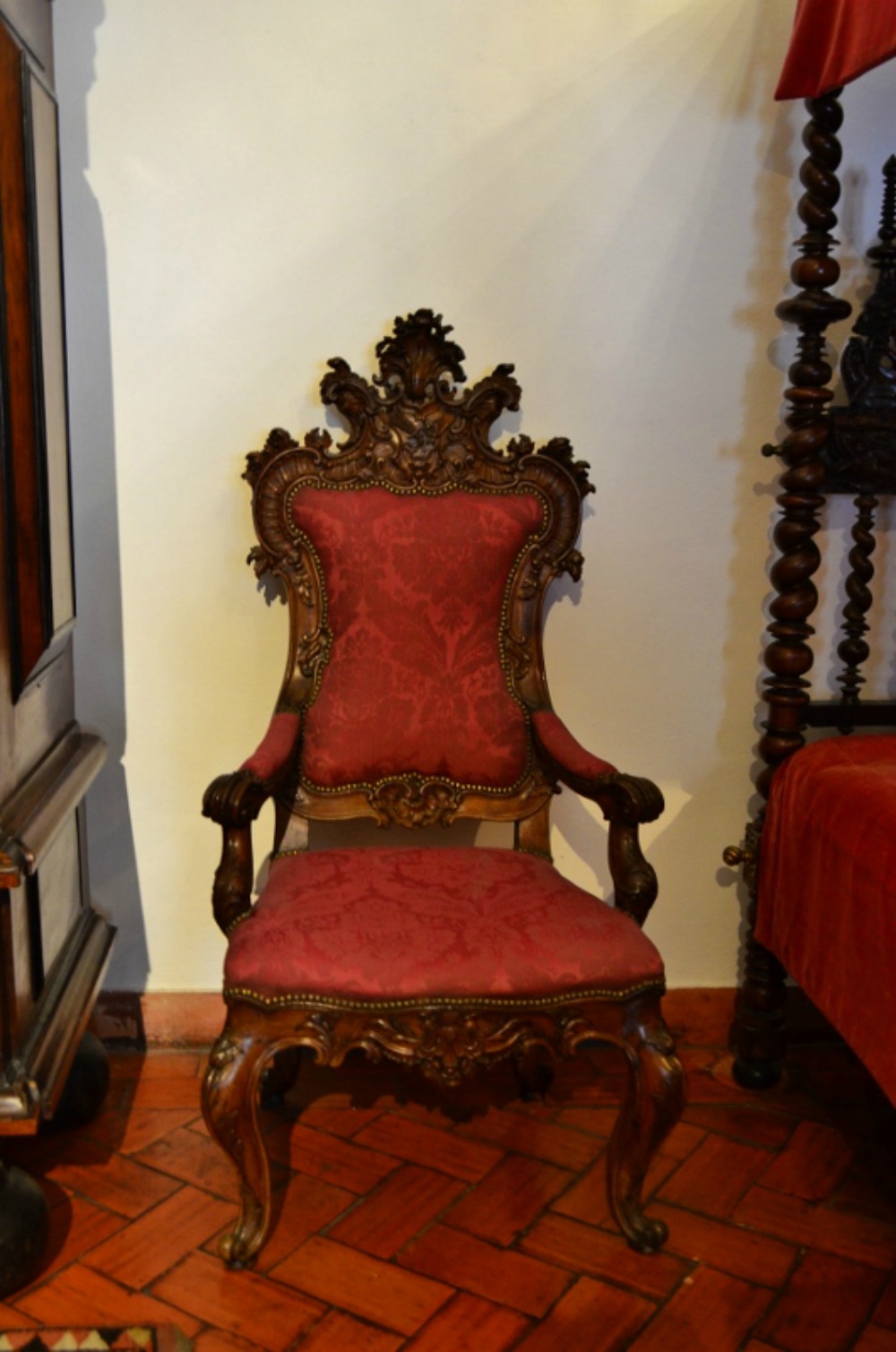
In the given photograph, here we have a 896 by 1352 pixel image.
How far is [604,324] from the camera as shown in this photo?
2.55 m

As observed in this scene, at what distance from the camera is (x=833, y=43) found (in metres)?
2.14

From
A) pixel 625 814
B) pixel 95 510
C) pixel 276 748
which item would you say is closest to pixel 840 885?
pixel 625 814

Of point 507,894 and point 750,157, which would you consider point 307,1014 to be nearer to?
point 507,894

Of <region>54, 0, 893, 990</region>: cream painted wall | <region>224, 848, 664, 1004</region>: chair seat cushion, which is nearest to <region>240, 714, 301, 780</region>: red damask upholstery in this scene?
<region>224, 848, 664, 1004</region>: chair seat cushion

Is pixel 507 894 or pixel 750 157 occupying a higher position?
pixel 750 157

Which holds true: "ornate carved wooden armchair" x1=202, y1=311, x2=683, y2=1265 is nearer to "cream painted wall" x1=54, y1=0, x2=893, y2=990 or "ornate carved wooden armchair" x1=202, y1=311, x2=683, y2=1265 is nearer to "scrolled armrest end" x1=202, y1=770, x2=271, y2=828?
"scrolled armrest end" x1=202, y1=770, x2=271, y2=828

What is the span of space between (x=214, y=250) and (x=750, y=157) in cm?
106

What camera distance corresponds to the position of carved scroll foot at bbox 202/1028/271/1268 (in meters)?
1.93

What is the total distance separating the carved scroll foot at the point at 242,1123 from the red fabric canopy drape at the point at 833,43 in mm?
1802

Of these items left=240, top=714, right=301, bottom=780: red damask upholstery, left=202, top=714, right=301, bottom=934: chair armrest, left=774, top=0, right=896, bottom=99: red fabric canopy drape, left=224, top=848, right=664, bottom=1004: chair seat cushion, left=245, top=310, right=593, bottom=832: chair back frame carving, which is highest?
left=774, top=0, right=896, bottom=99: red fabric canopy drape

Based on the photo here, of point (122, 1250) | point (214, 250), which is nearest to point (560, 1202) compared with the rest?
point (122, 1250)

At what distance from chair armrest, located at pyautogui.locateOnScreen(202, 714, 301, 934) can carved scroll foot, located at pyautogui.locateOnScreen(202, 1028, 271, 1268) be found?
0.21 metres

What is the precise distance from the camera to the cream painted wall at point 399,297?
7.92 ft

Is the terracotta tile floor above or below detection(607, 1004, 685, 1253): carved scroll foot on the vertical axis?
below
